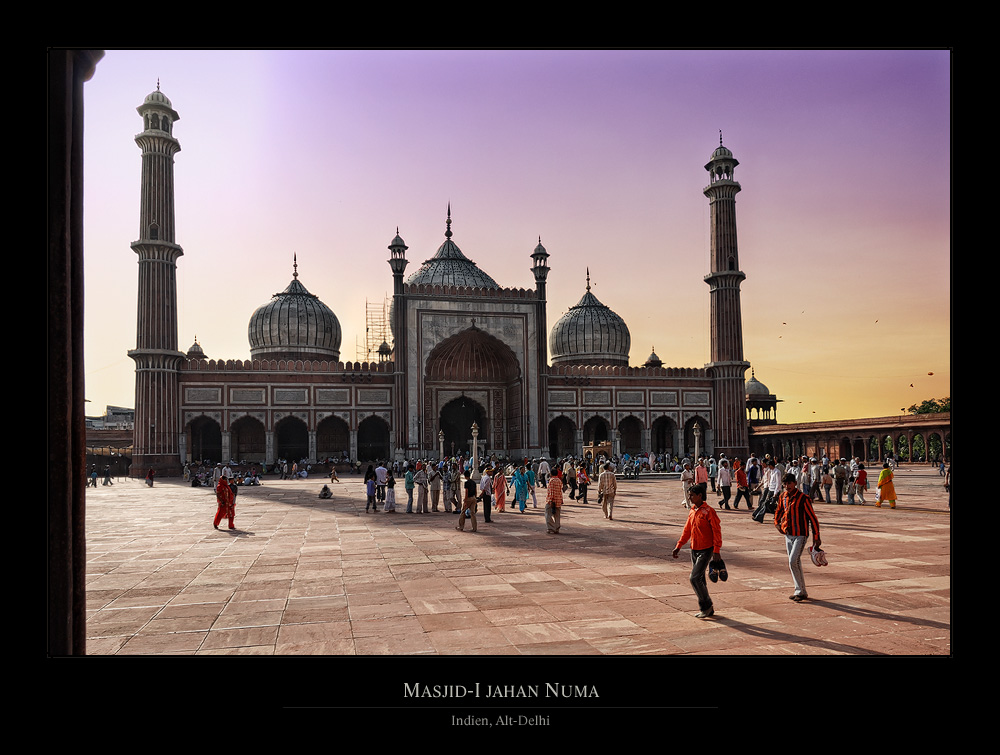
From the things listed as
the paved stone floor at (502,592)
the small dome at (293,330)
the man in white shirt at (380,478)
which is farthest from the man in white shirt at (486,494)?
the small dome at (293,330)

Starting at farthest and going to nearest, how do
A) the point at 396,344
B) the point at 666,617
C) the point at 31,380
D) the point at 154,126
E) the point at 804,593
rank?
the point at 396,344
the point at 154,126
the point at 804,593
the point at 666,617
the point at 31,380

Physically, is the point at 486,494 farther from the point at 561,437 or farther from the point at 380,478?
the point at 561,437

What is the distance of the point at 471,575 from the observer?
276 inches

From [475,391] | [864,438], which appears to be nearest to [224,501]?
[475,391]

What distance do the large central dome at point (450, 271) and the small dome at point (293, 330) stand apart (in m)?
Result: 6.38

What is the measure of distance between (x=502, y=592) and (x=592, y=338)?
4139 cm

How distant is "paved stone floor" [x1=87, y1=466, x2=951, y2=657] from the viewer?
4566 millimetres

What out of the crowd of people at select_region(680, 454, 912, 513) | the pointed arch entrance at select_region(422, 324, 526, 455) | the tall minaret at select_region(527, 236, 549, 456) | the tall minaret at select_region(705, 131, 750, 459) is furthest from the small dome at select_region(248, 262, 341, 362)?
the crowd of people at select_region(680, 454, 912, 513)

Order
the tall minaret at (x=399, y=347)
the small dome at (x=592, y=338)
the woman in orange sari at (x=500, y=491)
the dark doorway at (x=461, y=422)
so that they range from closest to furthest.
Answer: the woman in orange sari at (x=500, y=491), the tall minaret at (x=399, y=347), the dark doorway at (x=461, y=422), the small dome at (x=592, y=338)

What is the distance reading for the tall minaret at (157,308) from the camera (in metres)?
31.0

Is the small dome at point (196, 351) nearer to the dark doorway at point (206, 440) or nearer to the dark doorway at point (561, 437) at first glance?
the dark doorway at point (206, 440)

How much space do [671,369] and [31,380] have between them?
40025mm
